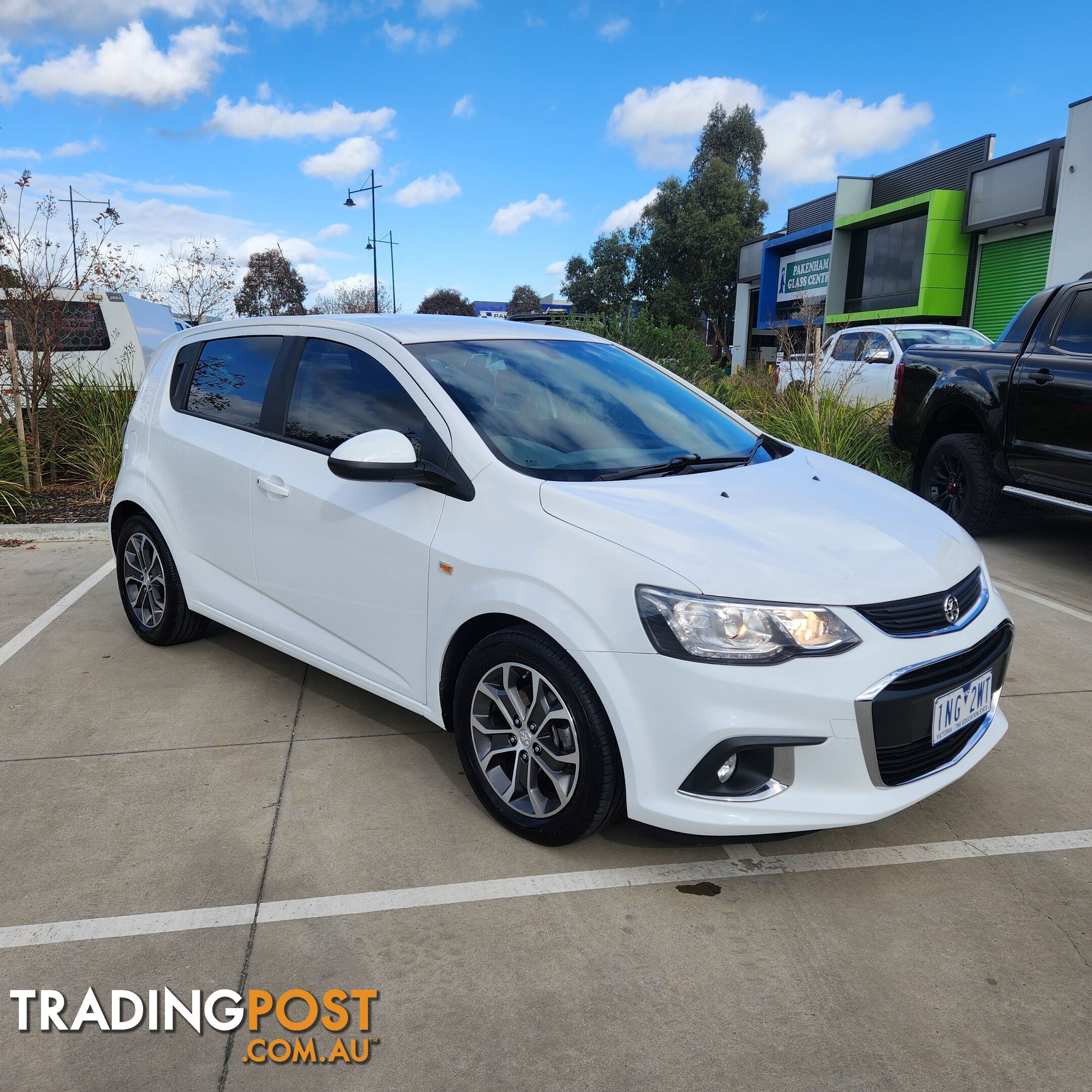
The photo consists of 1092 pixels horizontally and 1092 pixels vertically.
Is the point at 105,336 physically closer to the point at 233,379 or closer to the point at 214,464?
the point at 233,379

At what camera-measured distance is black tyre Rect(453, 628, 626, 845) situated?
2795 millimetres

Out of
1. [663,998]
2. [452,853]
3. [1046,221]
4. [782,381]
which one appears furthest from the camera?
[1046,221]

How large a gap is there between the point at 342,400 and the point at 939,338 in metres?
11.3

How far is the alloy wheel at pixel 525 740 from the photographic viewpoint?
9.55 feet

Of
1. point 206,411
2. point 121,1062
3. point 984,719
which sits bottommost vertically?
point 121,1062

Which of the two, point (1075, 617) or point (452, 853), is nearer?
point (452, 853)

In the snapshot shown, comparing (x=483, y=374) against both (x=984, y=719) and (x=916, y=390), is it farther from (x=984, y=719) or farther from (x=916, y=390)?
(x=916, y=390)

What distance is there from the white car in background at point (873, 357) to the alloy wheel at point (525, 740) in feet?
29.5

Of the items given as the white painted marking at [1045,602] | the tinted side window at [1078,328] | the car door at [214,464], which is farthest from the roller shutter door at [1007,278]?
the car door at [214,464]

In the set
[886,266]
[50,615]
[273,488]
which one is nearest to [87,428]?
[50,615]

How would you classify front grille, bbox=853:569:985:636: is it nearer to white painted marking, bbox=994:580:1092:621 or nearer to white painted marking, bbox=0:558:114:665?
white painted marking, bbox=994:580:1092:621

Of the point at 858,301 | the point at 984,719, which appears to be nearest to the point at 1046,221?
the point at 858,301

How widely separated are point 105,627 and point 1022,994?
4.89m

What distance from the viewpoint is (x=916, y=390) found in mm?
7738
